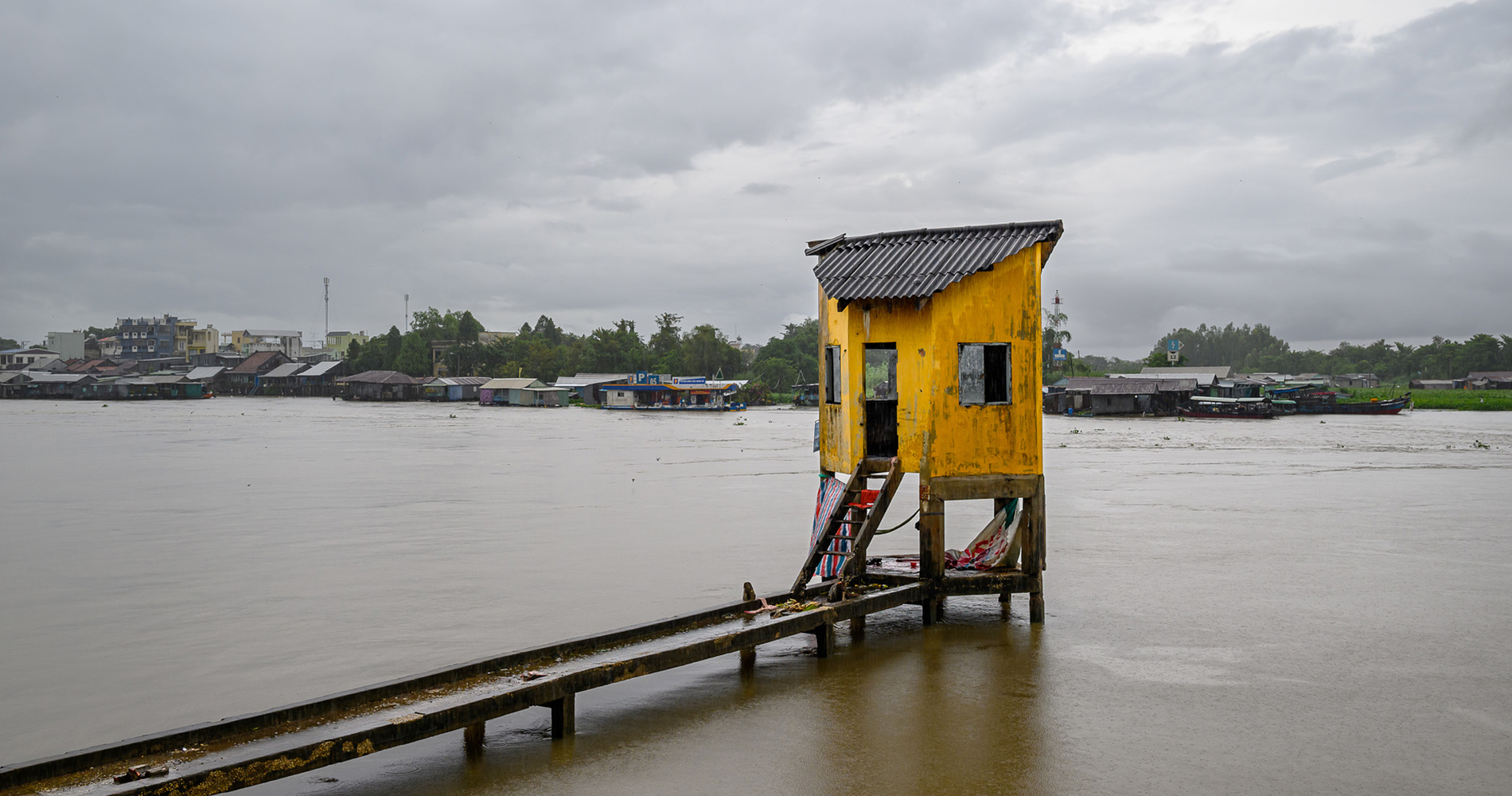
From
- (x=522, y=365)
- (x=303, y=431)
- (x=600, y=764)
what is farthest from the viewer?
(x=522, y=365)

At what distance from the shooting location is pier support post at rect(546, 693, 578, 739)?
24.1 feet

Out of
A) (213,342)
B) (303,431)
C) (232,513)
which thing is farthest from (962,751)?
(213,342)

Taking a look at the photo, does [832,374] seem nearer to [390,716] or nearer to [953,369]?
[953,369]

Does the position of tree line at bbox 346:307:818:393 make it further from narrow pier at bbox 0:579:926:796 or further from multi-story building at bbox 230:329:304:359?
narrow pier at bbox 0:579:926:796

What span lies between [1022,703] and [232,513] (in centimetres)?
1688

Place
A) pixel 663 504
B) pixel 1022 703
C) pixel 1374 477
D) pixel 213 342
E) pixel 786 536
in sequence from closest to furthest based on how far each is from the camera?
pixel 1022 703 < pixel 786 536 < pixel 663 504 < pixel 1374 477 < pixel 213 342

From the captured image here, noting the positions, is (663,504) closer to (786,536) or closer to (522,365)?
(786,536)

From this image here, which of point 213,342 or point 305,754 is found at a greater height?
point 213,342

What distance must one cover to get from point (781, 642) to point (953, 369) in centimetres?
346

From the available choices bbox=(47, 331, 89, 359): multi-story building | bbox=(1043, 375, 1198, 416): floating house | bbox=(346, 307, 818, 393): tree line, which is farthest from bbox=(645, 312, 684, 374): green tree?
bbox=(47, 331, 89, 359): multi-story building

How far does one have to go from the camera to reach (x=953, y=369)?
10438mm

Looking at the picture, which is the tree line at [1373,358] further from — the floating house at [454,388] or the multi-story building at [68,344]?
the multi-story building at [68,344]

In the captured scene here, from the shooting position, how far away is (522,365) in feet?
381

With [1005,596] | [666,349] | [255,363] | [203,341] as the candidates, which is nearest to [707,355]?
[666,349]
